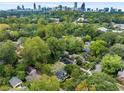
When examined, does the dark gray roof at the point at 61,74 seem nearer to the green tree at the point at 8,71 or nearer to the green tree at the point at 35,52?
the green tree at the point at 35,52

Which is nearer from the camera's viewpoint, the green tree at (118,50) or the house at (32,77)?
the house at (32,77)

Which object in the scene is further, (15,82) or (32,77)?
(32,77)

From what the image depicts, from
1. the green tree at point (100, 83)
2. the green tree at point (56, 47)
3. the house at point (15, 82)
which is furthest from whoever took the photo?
the green tree at point (56, 47)

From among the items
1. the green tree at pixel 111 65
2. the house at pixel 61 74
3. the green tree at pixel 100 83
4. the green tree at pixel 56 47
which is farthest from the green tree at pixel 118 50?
the green tree at pixel 100 83

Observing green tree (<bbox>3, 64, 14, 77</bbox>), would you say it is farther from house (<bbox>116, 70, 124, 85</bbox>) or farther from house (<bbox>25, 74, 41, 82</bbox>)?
house (<bbox>116, 70, 124, 85</bbox>)

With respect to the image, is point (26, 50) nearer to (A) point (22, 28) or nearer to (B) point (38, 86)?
(B) point (38, 86)

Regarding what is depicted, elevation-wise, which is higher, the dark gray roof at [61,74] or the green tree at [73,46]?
the green tree at [73,46]

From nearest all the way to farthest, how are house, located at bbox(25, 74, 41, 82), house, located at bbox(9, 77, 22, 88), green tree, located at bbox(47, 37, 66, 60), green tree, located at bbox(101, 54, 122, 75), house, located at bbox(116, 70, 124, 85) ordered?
house, located at bbox(9, 77, 22, 88) → house, located at bbox(25, 74, 41, 82) → house, located at bbox(116, 70, 124, 85) → green tree, located at bbox(101, 54, 122, 75) → green tree, located at bbox(47, 37, 66, 60)

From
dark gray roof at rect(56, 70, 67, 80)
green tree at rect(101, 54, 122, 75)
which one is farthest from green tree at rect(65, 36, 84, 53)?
dark gray roof at rect(56, 70, 67, 80)

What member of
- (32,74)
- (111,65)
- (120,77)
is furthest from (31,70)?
(120,77)

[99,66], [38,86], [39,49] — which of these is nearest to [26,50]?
[39,49]

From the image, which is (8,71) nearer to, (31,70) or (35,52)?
(31,70)
